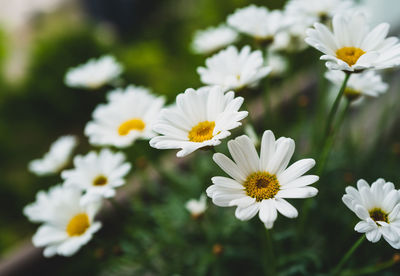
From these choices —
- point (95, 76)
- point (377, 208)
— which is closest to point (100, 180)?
point (95, 76)

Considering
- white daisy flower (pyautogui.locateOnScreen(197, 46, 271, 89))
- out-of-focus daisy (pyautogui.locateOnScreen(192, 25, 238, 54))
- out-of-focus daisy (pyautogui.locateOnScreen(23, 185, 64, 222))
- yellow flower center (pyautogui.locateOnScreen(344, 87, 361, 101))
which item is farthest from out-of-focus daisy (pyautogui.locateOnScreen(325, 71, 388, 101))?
out-of-focus daisy (pyautogui.locateOnScreen(23, 185, 64, 222))

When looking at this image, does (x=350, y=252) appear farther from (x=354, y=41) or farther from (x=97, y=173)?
(x=97, y=173)

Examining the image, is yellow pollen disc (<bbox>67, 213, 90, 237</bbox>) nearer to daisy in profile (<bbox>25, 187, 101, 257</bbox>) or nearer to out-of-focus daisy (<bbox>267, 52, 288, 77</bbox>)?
daisy in profile (<bbox>25, 187, 101, 257</bbox>)

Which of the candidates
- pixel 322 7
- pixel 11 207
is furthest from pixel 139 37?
pixel 322 7

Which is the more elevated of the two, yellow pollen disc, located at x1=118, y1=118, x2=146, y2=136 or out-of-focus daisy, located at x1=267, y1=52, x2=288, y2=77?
yellow pollen disc, located at x1=118, y1=118, x2=146, y2=136

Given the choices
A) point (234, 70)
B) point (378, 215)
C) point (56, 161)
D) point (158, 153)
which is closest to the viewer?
point (378, 215)

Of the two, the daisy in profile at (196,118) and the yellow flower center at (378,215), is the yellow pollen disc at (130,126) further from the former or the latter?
the yellow flower center at (378,215)

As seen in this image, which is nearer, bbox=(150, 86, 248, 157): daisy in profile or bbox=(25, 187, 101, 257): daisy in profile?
bbox=(150, 86, 248, 157): daisy in profile
